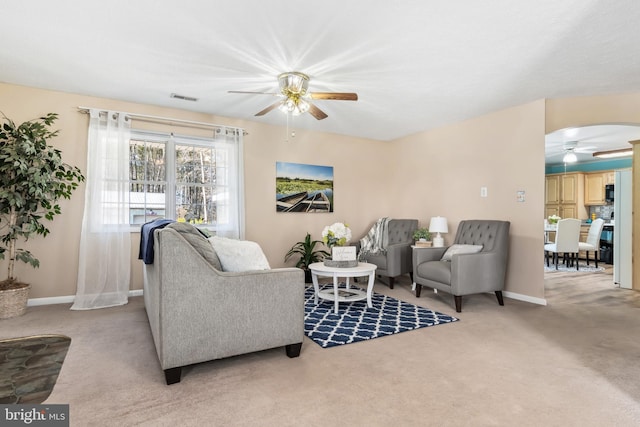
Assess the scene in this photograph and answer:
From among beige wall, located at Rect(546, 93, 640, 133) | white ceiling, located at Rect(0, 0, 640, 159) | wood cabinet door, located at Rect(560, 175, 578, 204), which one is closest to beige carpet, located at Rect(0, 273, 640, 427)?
beige wall, located at Rect(546, 93, 640, 133)

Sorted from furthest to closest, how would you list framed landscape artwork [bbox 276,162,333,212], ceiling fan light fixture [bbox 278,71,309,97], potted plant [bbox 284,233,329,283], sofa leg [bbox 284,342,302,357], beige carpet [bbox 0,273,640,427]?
framed landscape artwork [bbox 276,162,333,212]
potted plant [bbox 284,233,329,283]
ceiling fan light fixture [bbox 278,71,309,97]
sofa leg [bbox 284,342,302,357]
beige carpet [bbox 0,273,640,427]

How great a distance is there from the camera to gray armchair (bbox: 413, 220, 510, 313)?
3641 millimetres

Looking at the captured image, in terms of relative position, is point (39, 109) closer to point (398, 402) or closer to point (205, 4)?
point (205, 4)

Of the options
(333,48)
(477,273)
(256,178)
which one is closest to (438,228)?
(477,273)

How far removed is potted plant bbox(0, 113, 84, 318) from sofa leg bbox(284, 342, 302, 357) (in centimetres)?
299

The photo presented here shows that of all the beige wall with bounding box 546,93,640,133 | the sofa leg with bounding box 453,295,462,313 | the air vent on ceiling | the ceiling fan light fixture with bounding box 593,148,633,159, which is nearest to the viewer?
the sofa leg with bounding box 453,295,462,313

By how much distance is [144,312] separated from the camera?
364cm

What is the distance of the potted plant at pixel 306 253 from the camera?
520cm

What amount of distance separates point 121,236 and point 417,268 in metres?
3.61

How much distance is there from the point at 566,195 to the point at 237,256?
8.96 m

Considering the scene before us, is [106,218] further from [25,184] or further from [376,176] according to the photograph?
[376,176]

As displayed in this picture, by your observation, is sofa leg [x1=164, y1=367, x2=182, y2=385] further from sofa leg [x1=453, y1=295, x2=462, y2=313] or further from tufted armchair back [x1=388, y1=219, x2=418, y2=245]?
tufted armchair back [x1=388, y1=219, x2=418, y2=245]

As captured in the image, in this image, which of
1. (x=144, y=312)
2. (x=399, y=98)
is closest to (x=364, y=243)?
(x=399, y=98)

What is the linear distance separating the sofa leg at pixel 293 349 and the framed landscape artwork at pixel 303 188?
306 centimetres
